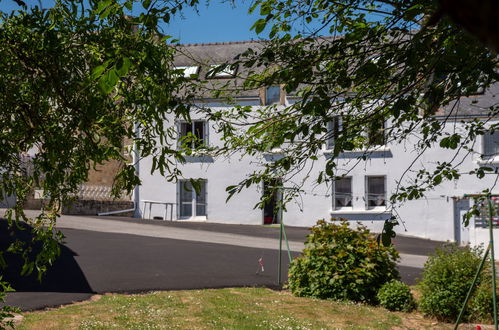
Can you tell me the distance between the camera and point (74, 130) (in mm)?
4332

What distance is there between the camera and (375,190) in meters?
27.9

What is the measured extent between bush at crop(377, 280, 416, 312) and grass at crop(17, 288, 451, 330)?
24 centimetres

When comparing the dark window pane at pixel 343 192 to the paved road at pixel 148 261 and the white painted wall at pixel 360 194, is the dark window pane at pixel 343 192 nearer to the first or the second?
the white painted wall at pixel 360 194

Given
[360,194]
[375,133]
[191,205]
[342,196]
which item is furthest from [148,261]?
[360,194]

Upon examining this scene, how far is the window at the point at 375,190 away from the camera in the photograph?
27.6 metres

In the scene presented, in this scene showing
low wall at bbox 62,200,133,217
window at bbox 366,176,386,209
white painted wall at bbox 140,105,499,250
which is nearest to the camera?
white painted wall at bbox 140,105,499,250

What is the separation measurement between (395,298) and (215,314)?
3900 mm

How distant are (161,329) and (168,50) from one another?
20.4ft

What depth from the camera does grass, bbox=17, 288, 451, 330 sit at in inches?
391

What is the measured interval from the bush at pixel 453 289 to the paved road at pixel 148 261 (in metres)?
3.94

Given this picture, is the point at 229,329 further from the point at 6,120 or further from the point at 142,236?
the point at 142,236

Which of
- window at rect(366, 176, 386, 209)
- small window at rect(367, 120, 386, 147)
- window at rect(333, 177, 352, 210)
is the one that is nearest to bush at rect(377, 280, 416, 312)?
small window at rect(367, 120, 386, 147)

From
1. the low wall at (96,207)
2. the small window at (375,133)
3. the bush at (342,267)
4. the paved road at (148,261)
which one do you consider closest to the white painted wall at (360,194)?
the low wall at (96,207)

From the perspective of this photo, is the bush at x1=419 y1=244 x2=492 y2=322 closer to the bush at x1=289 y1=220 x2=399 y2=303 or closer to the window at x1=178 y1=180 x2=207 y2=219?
the bush at x1=289 y1=220 x2=399 y2=303
